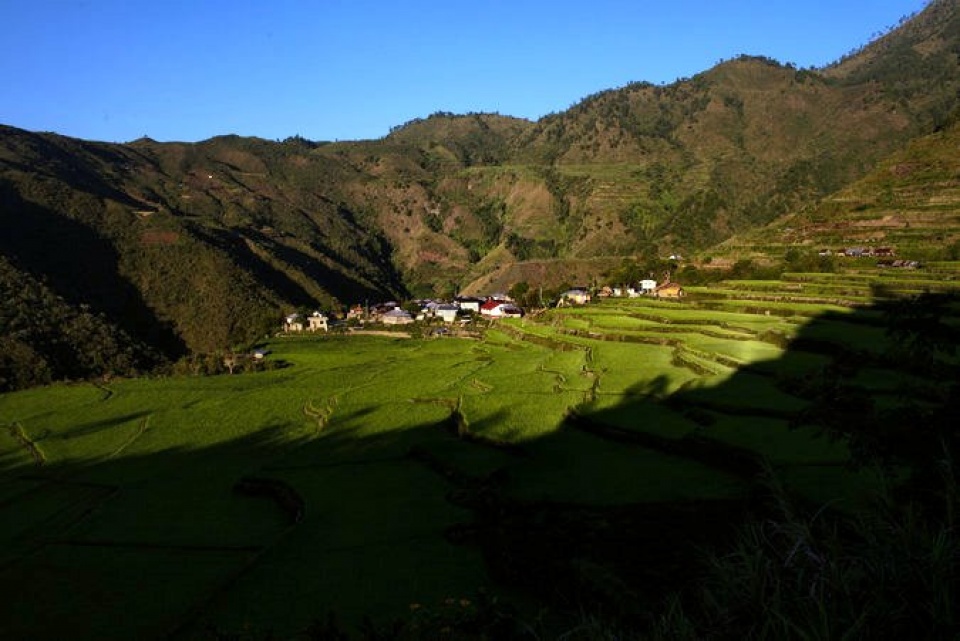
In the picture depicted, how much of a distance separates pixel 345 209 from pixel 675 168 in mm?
85732

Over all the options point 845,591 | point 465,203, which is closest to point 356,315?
point 845,591

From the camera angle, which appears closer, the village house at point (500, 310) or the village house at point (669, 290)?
the village house at point (669, 290)

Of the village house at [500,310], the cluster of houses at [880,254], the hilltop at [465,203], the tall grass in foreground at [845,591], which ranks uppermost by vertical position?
the hilltop at [465,203]

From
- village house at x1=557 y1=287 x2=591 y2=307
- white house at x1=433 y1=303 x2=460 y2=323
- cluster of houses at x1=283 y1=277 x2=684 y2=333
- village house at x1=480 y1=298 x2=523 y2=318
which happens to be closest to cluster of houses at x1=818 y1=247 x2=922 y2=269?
cluster of houses at x1=283 y1=277 x2=684 y2=333

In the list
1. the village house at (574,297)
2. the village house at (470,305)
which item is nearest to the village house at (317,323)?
the village house at (470,305)

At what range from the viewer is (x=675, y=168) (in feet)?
477

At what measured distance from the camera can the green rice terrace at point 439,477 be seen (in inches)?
455

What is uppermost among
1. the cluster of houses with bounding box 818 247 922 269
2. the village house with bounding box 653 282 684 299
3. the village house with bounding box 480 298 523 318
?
the cluster of houses with bounding box 818 247 922 269

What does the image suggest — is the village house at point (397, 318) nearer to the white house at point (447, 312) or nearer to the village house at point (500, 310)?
the white house at point (447, 312)

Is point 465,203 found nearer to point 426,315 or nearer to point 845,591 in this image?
point 426,315

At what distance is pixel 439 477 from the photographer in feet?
61.2

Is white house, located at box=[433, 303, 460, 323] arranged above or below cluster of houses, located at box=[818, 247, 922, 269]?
below

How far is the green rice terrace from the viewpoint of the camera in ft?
37.9

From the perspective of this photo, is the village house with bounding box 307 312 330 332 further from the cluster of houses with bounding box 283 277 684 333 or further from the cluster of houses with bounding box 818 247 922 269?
the cluster of houses with bounding box 818 247 922 269
